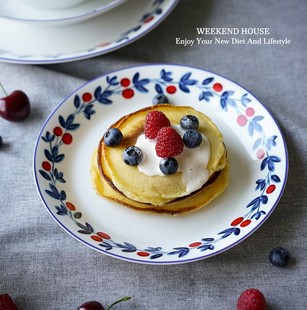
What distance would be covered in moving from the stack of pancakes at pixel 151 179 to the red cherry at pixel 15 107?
0.43 meters

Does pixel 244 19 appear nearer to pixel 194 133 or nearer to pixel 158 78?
pixel 158 78

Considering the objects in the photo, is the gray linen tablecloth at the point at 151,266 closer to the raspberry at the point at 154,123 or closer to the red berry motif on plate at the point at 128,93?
the red berry motif on plate at the point at 128,93

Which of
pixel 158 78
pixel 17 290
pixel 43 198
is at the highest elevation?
pixel 158 78

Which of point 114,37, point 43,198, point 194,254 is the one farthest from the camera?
point 114,37

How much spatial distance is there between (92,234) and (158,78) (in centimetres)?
78

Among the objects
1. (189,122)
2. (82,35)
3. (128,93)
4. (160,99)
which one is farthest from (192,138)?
(82,35)

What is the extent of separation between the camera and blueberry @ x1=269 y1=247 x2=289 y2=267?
66.9 inches

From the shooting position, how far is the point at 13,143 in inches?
83.4

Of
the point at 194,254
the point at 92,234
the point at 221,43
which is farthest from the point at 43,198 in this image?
the point at 221,43

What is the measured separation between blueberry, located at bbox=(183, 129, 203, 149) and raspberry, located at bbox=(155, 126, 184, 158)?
0.05 meters

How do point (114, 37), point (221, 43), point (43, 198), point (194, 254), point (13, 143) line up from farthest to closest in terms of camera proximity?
point (221, 43) < point (114, 37) < point (13, 143) < point (43, 198) < point (194, 254)

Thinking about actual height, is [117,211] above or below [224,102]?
below

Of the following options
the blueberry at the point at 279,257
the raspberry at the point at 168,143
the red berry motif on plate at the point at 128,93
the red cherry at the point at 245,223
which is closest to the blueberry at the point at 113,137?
the raspberry at the point at 168,143

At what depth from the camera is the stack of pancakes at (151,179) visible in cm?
175
